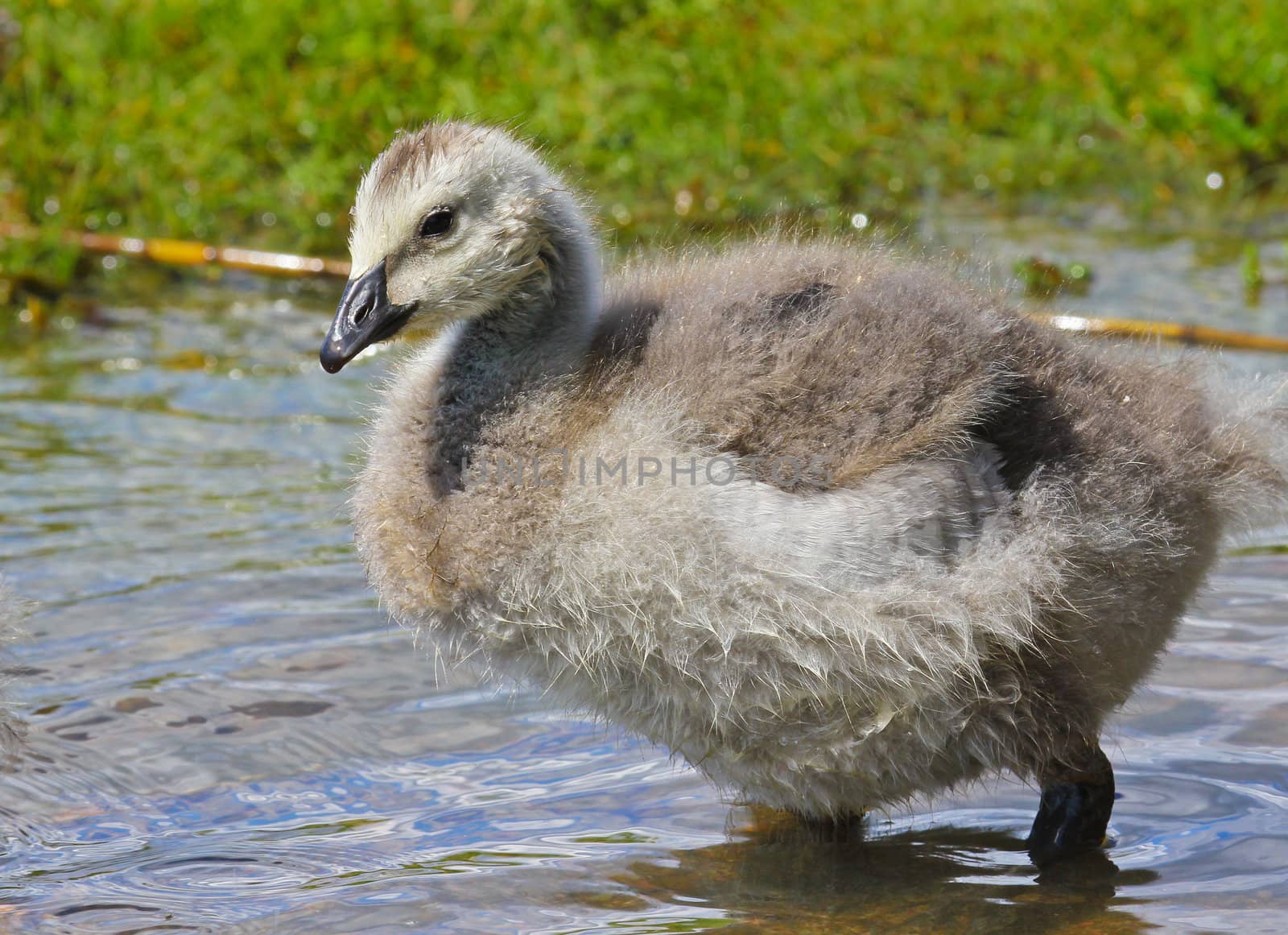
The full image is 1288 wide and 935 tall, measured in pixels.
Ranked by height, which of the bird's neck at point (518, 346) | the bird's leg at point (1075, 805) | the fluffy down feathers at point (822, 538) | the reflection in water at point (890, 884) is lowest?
the reflection in water at point (890, 884)

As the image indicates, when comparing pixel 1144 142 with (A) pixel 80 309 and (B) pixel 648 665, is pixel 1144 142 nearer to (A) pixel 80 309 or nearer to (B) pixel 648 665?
(A) pixel 80 309

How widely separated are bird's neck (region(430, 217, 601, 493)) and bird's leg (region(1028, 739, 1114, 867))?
1312 mm

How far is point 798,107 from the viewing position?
931cm

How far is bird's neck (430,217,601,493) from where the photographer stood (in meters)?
3.58

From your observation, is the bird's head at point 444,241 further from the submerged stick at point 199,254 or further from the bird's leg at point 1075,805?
the submerged stick at point 199,254

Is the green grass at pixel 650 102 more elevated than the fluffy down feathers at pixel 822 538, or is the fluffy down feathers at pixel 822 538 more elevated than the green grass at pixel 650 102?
the green grass at pixel 650 102

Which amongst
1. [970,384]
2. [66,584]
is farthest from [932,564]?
[66,584]

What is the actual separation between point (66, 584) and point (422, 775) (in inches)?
62.5

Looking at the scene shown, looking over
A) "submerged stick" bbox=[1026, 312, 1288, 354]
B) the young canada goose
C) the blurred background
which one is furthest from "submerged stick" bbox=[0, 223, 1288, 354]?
the young canada goose

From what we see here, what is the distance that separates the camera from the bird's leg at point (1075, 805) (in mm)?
3570

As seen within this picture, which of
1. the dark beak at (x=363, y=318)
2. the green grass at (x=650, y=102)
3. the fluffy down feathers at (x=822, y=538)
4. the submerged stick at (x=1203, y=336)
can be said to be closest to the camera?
the fluffy down feathers at (x=822, y=538)

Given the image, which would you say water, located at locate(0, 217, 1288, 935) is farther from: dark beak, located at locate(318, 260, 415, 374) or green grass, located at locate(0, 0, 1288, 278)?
green grass, located at locate(0, 0, 1288, 278)

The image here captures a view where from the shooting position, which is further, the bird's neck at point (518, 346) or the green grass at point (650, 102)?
the green grass at point (650, 102)

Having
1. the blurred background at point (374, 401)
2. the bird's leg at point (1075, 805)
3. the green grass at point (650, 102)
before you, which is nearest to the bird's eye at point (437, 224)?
the blurred background at point (374, 401)
